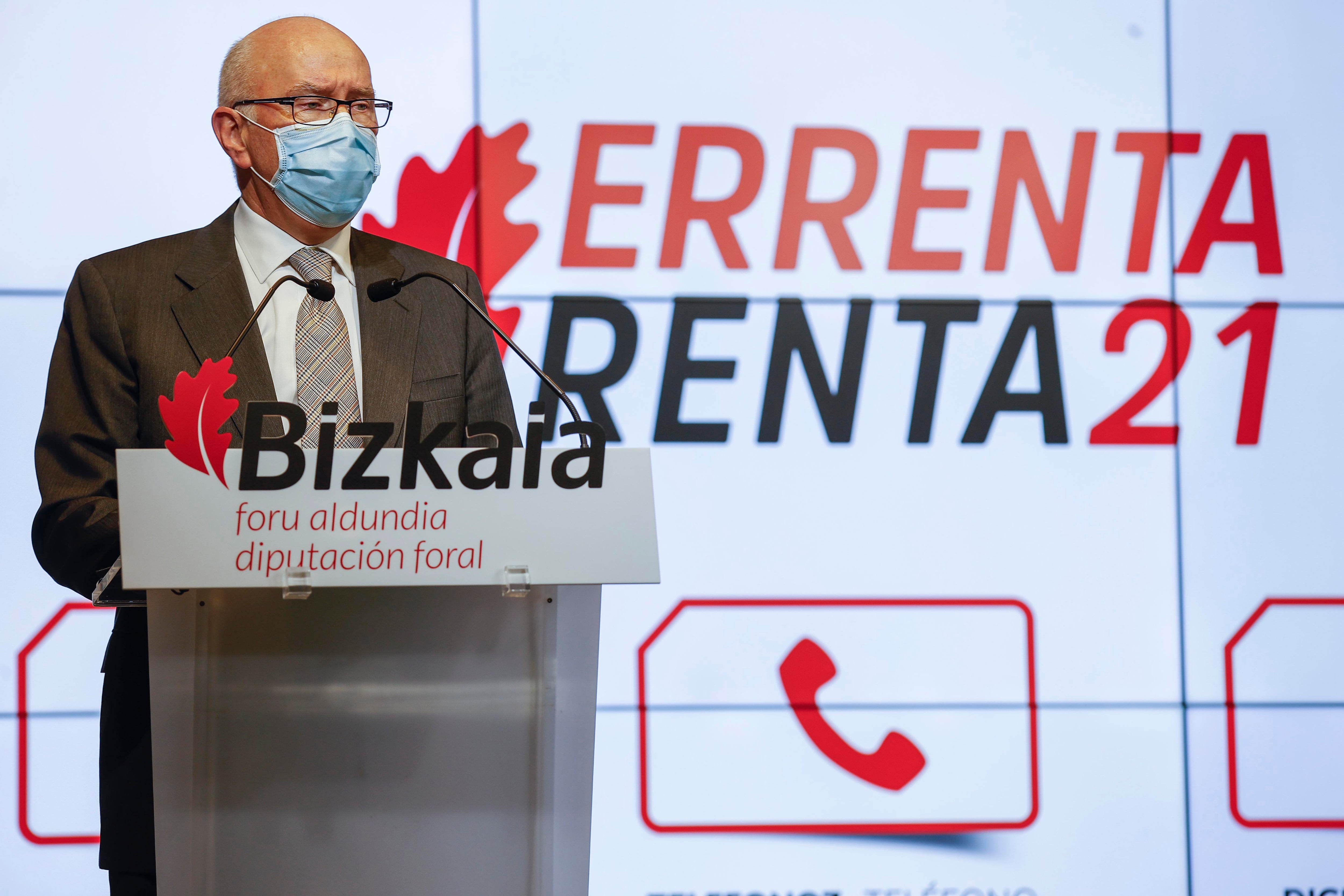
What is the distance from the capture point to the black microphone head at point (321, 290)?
1036 millimetres

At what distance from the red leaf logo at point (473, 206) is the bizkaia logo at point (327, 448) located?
134cm

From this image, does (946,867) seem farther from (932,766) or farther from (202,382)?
(202,382)

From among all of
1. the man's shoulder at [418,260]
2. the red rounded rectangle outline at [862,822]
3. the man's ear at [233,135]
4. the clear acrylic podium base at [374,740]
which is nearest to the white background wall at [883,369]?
the red rounded rectangle outline at [862,822]

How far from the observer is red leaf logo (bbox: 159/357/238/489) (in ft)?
3.14

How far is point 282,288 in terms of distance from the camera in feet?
4.55

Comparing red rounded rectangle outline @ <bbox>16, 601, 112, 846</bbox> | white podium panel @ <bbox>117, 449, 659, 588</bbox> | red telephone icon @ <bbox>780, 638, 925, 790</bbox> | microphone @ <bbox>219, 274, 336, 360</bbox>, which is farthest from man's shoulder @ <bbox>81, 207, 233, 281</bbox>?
red telephone icon @ <bbox>780, 638, 925, 790</bbox>

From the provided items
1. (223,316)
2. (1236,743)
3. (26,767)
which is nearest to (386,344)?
(223,316)

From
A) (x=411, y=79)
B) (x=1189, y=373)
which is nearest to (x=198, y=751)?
(x=411, y=79)

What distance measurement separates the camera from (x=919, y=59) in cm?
242

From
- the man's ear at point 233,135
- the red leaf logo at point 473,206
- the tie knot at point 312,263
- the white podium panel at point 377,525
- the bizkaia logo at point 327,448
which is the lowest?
the white podium panel at point 377,525

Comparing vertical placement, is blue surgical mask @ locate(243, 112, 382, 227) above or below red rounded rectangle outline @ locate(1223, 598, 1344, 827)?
above

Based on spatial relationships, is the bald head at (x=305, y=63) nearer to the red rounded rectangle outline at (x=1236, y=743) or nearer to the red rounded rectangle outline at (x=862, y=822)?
the red rounded rectangle outline at (x=862, y=822)

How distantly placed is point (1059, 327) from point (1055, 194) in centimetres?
30

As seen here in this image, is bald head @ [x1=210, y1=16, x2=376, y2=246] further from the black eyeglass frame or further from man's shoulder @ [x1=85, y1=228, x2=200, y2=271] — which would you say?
man's shoulder @ [x1=85, y1=228, x2=200, y2=271]
